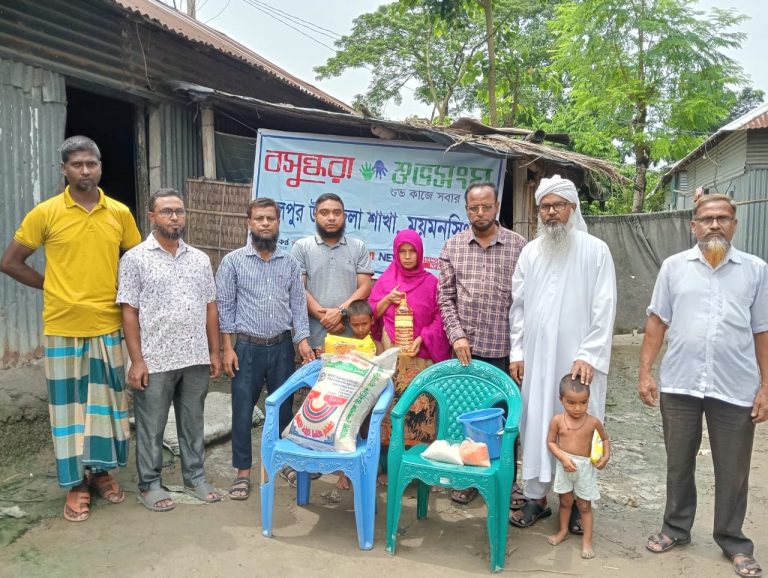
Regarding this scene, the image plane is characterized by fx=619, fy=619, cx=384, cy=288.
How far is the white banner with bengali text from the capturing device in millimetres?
5672

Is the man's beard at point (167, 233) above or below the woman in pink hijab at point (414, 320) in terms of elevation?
above

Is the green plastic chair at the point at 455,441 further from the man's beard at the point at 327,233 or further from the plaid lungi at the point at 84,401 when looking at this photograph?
the plaid lungi at the point at 84,401

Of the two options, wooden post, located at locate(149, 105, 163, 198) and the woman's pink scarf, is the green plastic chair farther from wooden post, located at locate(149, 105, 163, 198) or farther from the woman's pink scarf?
wooden post, located at locate(149, 105, 163, 198)

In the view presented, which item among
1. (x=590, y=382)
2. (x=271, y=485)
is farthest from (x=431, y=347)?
(x=271, y=485)

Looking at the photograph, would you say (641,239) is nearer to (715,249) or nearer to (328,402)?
(715,249)

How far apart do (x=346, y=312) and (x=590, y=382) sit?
5.03 feet

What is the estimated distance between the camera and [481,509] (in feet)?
12.5

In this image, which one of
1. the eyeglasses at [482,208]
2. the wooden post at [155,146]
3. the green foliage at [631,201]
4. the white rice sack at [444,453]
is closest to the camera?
the white rice sack at [444,453]

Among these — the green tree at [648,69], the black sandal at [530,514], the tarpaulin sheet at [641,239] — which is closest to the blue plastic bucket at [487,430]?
the black sandal at [530,514]

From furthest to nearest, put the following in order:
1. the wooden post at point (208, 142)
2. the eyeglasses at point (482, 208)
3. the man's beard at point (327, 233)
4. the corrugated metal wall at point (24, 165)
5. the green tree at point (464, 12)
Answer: the green tree at point (464, 12), the wooden post at point (208, 142), the corrugated metal wall at point (24, 165), the man's beard at point (327, 233), the eyeglasses at point (482, 208)

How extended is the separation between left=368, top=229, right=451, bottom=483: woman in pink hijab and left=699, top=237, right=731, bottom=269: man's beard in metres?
1.53

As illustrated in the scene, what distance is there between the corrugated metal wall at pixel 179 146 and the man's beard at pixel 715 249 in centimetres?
507

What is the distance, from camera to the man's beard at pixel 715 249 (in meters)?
3.03

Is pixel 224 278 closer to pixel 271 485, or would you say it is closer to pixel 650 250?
pixel 271 485
